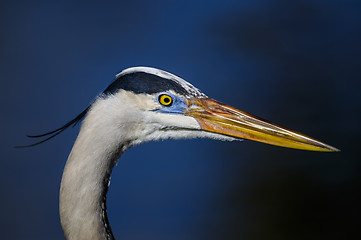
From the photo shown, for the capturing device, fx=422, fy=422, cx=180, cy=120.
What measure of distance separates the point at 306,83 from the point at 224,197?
85.2 inches

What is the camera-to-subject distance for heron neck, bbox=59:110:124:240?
1237 mm

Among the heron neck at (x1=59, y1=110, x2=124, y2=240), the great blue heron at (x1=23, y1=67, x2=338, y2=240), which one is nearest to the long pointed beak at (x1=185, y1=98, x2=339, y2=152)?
the great blue heron at (x1=23, y1=67, x2=338, y2=240)

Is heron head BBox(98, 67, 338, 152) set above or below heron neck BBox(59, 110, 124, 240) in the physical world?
above

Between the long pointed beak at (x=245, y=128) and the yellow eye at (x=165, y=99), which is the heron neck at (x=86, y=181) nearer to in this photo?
the yellow eye at (x=165, y=99)

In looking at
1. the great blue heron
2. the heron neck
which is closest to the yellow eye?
the great blue heron

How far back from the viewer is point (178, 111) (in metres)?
1.35

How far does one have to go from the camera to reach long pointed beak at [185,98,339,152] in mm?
1358

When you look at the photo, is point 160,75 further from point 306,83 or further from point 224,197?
point 306,83

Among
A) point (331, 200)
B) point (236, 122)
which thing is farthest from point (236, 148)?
point (236, 122)

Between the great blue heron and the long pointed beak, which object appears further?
the long pointed beak

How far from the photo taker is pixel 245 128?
1.36 m

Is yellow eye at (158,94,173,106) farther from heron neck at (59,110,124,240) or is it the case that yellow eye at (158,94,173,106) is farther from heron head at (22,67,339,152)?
heron neck at (59,110,124,240)

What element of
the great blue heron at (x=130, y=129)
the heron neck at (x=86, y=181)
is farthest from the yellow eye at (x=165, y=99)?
the heron neck at (x=86, y=181)

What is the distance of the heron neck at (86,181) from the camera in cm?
124
